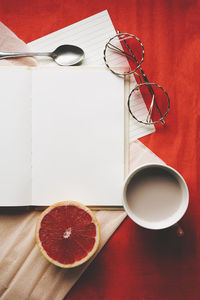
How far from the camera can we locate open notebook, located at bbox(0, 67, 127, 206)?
606 millimetres

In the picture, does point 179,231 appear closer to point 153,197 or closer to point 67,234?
point 153,197

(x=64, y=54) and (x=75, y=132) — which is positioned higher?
(x=64, y=54)

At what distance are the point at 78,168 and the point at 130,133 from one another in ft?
0.43

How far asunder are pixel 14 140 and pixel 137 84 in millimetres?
283

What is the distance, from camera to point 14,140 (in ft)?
1.98

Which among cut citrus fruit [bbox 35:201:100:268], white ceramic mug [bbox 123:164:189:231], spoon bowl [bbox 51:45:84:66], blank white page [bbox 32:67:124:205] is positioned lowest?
cut citrus fruit [bbox 35:201:100:268]

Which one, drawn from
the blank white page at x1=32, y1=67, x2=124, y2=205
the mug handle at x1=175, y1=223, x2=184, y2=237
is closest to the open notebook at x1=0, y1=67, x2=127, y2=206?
the blank white page at x1=32, y1=67, x2=124, y2=205

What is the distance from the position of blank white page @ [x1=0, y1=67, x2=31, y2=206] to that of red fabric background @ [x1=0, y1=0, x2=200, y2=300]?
4.4 inches

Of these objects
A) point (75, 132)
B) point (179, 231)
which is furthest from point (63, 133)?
point (179, 231)

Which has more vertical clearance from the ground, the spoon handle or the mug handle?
the spoon handle

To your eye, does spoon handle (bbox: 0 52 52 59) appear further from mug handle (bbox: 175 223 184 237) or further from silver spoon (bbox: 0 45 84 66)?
mug handle (bbox: 175 223 184 237)

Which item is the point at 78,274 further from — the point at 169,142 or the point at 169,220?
the point at 169,142

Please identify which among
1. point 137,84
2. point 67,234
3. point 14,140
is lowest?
point 67,234

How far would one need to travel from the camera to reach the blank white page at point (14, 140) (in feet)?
1.98
